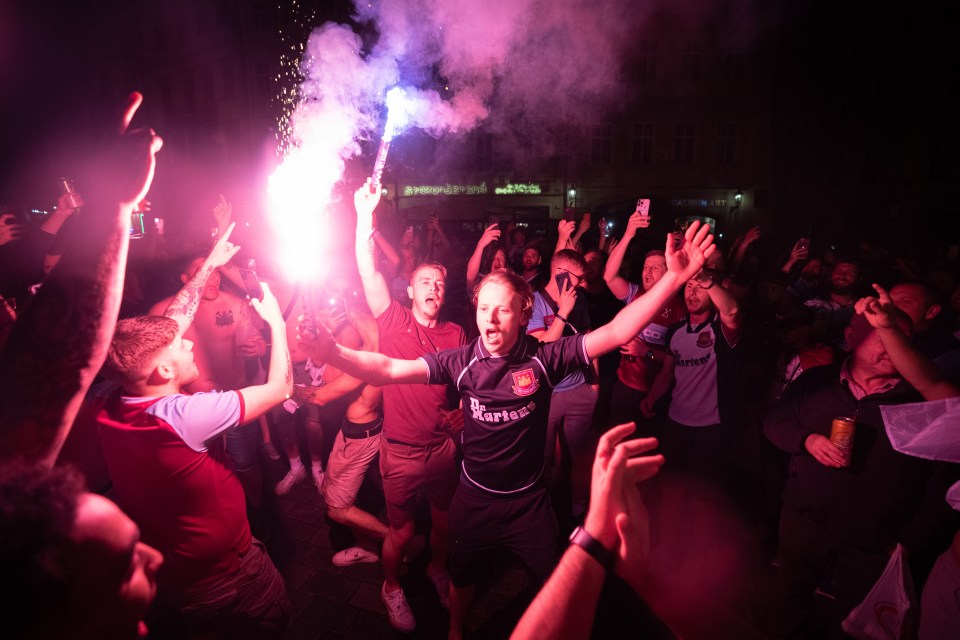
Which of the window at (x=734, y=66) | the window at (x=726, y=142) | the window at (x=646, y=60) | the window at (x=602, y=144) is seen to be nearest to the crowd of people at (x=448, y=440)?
the window at (x=602, y=144)

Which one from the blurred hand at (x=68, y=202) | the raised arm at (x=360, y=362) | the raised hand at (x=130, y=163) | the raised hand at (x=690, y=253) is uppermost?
the blurred hand at (x=68, y=202)

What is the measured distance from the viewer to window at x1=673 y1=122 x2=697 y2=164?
28.1 m

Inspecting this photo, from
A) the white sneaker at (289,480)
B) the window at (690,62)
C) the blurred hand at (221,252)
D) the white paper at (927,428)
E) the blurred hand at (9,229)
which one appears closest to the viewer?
the white paper at (927,428)

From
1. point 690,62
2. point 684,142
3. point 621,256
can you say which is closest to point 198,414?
point 621,256

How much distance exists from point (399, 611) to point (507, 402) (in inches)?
78.6

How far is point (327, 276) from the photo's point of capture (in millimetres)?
5363

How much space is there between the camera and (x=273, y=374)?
274 centimetres

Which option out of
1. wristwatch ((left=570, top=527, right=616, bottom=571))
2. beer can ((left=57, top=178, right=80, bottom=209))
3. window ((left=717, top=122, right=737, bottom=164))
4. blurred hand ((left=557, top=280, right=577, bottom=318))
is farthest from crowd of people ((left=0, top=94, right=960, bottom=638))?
window ((left=717, top=122, right=737, bottom=164))

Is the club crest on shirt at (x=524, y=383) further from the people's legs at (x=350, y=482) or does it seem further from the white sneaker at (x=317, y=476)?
the white sneaker at (x=317, y=476)

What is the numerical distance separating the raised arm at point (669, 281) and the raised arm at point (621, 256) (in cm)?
220

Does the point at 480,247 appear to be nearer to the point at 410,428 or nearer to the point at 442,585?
the point at 410,428

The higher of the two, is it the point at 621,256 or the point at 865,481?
the point at 621,256

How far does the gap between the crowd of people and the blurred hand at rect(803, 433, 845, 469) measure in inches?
0.7

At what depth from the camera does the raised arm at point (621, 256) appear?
5.08 meters
